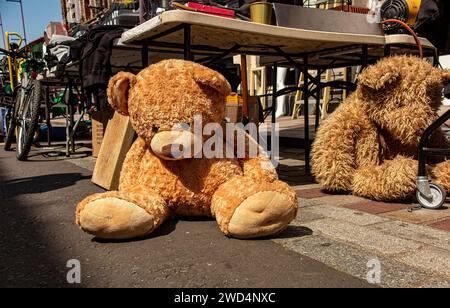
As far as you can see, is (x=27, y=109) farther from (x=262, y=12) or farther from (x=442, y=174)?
(x=442, y=174)

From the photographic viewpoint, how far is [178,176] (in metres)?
1.77

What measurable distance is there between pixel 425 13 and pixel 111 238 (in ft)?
10.3

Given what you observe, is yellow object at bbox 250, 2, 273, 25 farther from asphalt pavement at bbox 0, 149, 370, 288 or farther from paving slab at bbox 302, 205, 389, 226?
asphalt pavement at bbox 0, 149, 370, 288

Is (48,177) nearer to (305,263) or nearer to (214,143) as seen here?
(214,143)

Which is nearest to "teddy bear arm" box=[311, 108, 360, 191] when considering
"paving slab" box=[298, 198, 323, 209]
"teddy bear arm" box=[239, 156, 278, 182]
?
"paving slab" box=[298, 198, 323, 209]

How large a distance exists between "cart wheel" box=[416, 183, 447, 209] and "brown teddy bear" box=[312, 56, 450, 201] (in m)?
0.11

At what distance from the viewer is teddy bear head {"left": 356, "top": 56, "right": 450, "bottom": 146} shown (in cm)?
215

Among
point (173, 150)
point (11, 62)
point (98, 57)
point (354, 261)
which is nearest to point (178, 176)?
point (173, 150)

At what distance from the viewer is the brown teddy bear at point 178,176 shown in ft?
4.94

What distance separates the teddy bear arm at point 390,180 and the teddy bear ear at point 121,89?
1.44 meters

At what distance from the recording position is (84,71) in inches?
117

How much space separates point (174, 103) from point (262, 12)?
98cm

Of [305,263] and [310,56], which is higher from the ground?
[310,56]
